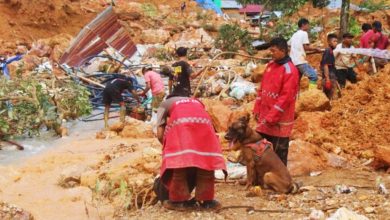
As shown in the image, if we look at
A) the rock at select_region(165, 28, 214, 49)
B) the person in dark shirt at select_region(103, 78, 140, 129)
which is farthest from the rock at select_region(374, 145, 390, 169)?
the rock at select_region(165, 28, 214, 49)

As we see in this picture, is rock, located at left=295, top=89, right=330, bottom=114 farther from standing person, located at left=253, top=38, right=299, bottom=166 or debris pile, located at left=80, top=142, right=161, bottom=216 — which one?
standing person, located at left=253, top=38, right=299, bottom=166

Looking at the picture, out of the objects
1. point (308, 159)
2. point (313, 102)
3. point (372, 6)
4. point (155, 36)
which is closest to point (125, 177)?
point (308, 159)

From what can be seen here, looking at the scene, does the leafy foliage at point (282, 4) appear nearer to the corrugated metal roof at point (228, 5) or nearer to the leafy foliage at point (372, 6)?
the leafy foliage at point (372, 6)

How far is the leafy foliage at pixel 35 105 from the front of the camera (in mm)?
10133

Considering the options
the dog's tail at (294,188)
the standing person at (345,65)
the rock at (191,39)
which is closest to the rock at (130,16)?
the rock at (191,39)

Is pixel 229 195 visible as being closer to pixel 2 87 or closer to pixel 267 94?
pixel 267 94

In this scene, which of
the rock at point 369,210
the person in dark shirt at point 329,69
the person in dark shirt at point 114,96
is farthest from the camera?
the person in dark shirt at point 114,96

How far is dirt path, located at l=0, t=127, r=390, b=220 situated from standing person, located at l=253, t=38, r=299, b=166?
0.57 m

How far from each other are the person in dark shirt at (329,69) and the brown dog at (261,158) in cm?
392

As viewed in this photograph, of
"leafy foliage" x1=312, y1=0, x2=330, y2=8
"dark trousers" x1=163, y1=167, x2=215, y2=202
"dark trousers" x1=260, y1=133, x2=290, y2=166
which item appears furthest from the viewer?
"leafy foliage" x1=312, y1=0, x2=330, y2=8

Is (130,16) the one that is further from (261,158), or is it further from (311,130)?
(261,158)

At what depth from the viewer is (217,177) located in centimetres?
645

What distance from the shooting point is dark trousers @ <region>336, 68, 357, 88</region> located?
10048mm

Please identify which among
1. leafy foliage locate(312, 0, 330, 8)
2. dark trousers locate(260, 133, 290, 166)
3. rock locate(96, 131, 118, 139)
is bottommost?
rock locate(96, 131, 118, 139)
